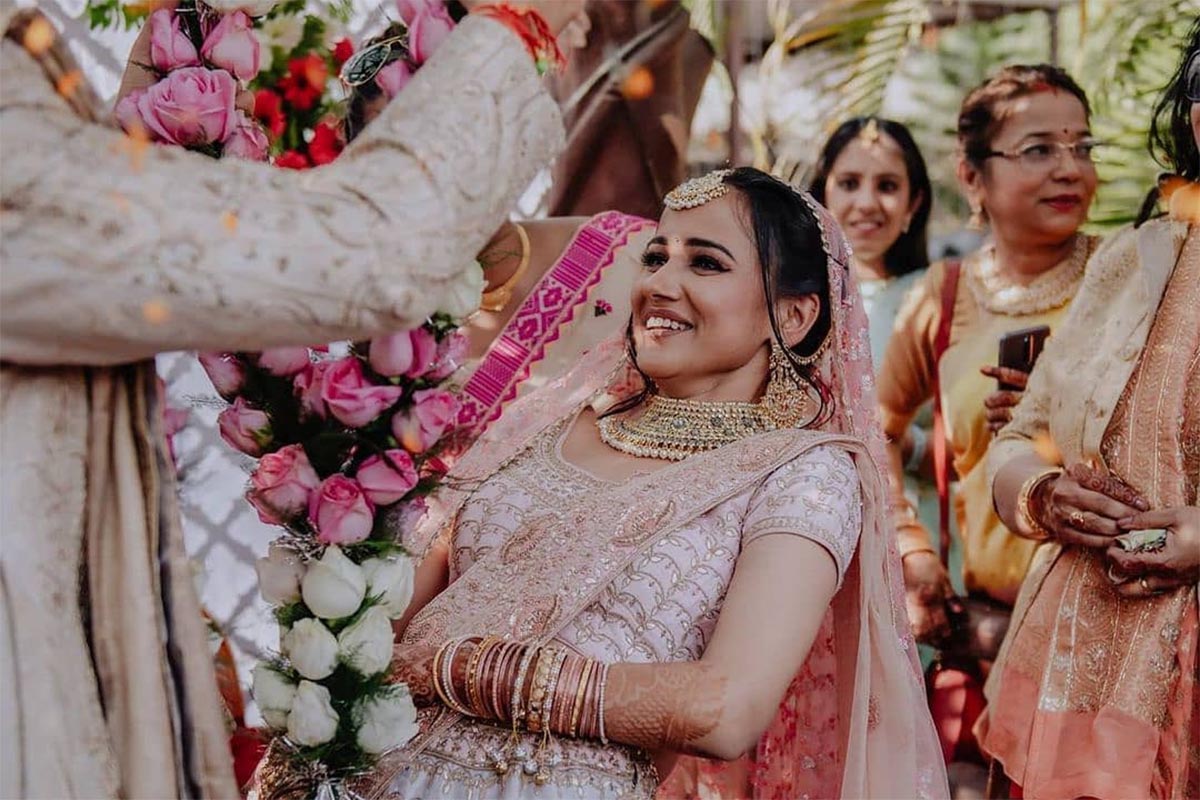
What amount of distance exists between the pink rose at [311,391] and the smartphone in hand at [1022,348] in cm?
220

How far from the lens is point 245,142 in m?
1.99

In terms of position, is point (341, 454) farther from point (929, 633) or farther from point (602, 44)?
point (602, 44)

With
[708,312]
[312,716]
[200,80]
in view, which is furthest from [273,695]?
[708,312]

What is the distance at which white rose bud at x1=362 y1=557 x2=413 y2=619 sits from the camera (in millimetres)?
1807

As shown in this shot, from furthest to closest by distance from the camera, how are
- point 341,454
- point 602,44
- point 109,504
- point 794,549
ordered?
point 602,44, point 794,549, point 341,454, point 109,504

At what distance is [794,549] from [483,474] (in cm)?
62

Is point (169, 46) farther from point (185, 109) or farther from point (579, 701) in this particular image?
point (579, 701)

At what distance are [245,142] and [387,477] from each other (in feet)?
1.72

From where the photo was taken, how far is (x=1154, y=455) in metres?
2.88

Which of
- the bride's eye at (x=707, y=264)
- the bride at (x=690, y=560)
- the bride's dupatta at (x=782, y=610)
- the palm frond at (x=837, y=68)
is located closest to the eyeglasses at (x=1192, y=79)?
the bride at (x=690, y=560)

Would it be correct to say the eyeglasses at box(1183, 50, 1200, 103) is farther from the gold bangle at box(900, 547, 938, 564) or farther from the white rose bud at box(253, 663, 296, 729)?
the white rose bud at box(253, 663, 296, 729)

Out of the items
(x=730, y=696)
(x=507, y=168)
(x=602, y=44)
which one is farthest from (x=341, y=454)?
(x=602, y=44)

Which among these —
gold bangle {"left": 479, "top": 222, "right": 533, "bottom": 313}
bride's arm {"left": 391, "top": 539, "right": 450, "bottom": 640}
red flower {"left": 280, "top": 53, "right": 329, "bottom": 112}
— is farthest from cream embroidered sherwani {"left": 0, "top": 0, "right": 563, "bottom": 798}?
red flower {"left": 280, "top": 53, "right": 329, "bottom": 112}

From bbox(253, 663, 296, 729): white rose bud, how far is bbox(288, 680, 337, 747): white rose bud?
0.09 feet
